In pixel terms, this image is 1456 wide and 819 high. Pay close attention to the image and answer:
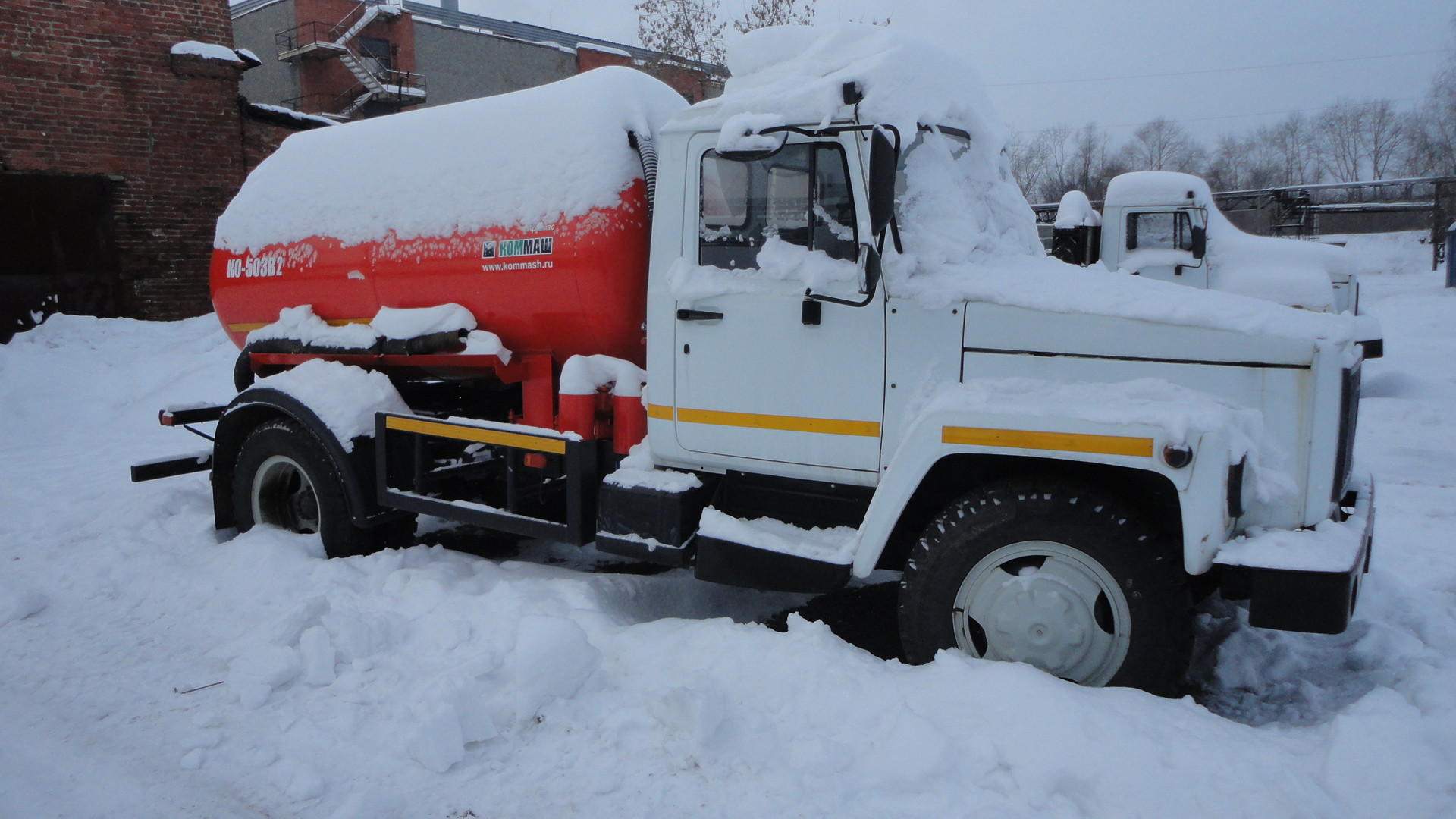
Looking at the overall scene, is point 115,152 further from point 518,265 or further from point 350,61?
point 350,61

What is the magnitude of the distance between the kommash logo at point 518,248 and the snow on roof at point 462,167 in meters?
0.09

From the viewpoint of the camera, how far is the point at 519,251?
14.1 ft

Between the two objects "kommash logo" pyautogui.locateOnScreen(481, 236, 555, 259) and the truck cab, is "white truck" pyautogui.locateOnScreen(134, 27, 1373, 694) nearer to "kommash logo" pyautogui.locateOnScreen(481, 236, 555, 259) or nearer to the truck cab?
"kommash logo" pyautogui.locateOnScreen(481, 236, 555, 259)

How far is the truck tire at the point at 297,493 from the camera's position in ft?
16.3

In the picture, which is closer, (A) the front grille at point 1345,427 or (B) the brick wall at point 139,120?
(A) the front grille at point 1345,427

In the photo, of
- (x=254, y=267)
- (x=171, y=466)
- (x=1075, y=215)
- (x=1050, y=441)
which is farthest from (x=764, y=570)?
(x=1075, y=215)

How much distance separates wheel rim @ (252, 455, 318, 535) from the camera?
5.30 m

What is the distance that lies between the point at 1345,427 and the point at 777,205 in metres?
2.27

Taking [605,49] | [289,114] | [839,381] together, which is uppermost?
[605,49]

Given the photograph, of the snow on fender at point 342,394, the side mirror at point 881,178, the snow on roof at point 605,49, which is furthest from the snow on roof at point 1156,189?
the snow on roof at point 605,49

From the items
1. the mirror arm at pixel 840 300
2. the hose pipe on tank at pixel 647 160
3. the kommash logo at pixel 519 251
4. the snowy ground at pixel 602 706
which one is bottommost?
the snowy ground at pixel 602 706

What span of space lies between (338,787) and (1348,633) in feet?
13.8

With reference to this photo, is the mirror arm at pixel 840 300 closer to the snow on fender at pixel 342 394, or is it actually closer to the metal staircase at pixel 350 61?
the snow on fender at pixel 342 394

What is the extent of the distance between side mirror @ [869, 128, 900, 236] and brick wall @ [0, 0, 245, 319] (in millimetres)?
12622
